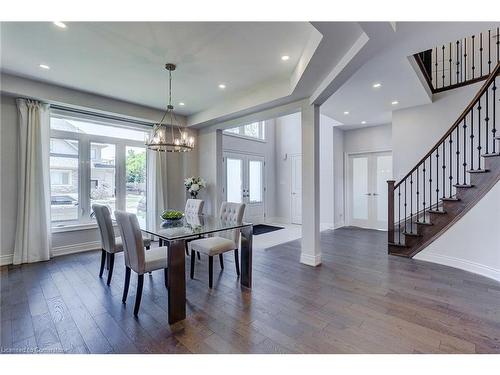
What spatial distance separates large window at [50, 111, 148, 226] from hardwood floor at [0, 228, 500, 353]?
120cm

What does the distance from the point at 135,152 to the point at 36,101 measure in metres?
1.74

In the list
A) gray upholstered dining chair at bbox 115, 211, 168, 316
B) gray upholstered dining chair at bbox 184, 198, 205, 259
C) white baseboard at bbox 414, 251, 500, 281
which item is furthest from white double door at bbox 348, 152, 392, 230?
gray upholstered dining chair at bbox 115, 211, 168, 316

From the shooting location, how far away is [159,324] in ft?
7.09

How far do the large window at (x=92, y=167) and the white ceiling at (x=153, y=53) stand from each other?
89 centimetres

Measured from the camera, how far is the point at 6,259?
3766mm

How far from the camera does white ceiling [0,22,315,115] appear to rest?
2.46 m

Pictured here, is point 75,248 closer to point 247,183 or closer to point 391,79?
point 247,183

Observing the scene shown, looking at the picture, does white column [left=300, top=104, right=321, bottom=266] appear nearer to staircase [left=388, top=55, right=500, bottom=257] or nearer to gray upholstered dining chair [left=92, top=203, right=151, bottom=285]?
staircase [left=388, top=55, right=500, bottom=257]

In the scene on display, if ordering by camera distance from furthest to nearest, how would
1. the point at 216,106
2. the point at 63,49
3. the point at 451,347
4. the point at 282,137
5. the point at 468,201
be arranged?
the point at 282,137, the point at 216,106, the point at 468,201, the point at 63,49, the point at 451,347

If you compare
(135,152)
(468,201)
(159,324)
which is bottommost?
(159,324)

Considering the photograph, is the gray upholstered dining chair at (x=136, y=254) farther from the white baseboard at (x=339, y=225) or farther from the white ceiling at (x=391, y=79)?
the white baseboard at (x=339, y=225)
